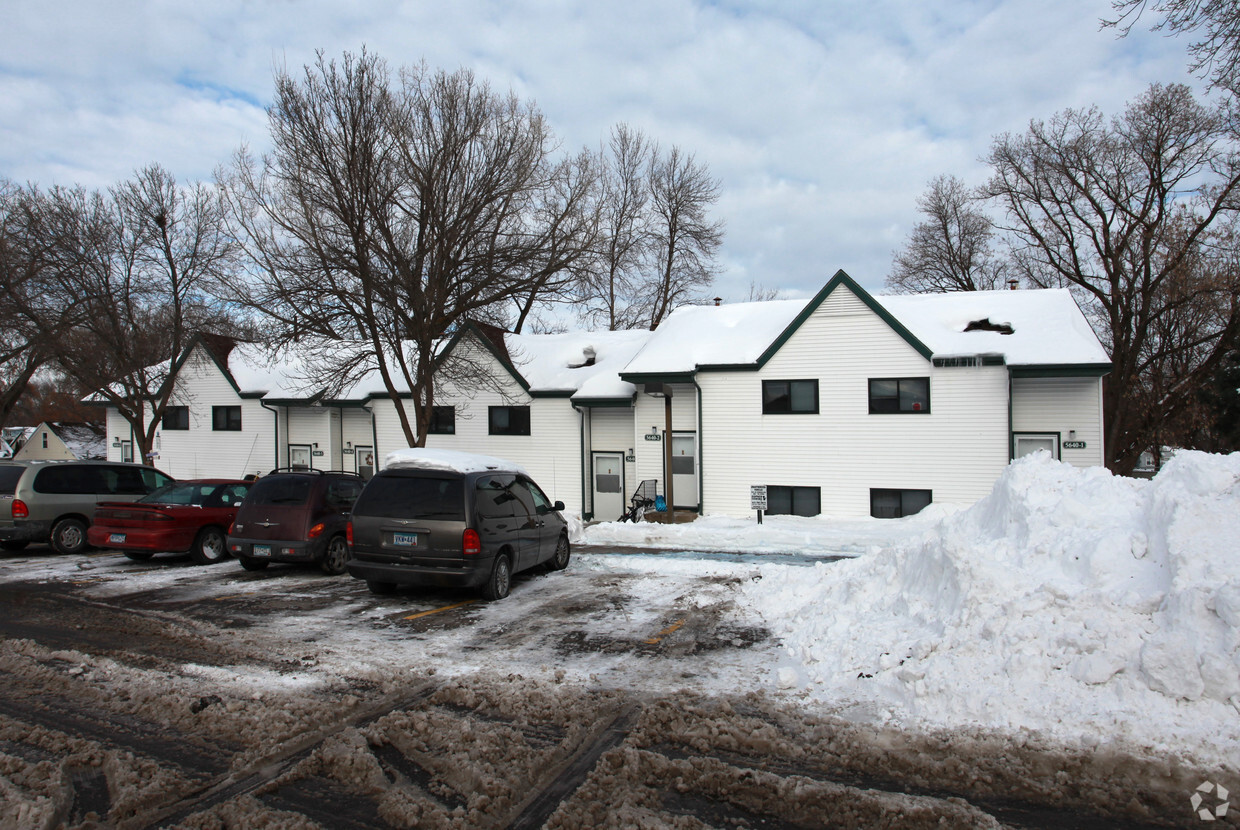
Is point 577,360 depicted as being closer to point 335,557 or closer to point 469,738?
point 335,557

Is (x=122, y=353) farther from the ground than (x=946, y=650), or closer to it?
farther from the ground

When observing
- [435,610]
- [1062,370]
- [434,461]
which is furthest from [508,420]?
[1062,370]

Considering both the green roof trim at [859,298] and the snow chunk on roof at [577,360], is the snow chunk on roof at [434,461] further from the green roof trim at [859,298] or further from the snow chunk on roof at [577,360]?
the snow chunk on roof at [577,360]

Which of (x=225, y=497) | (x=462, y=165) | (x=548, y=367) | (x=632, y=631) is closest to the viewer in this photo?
(x=632, y=631)

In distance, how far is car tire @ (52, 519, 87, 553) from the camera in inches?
551

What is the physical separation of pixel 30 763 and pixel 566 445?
18774mm

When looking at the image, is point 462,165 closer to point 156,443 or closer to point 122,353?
point 122,353

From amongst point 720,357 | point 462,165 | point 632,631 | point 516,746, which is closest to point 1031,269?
point 720,357

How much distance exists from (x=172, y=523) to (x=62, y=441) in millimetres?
73423

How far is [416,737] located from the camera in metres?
4.93

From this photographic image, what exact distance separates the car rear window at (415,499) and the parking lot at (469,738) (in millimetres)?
1354

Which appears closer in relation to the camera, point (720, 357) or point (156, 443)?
point (720, 357)

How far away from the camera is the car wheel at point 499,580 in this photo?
916cm

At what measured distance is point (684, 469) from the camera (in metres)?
20.8
